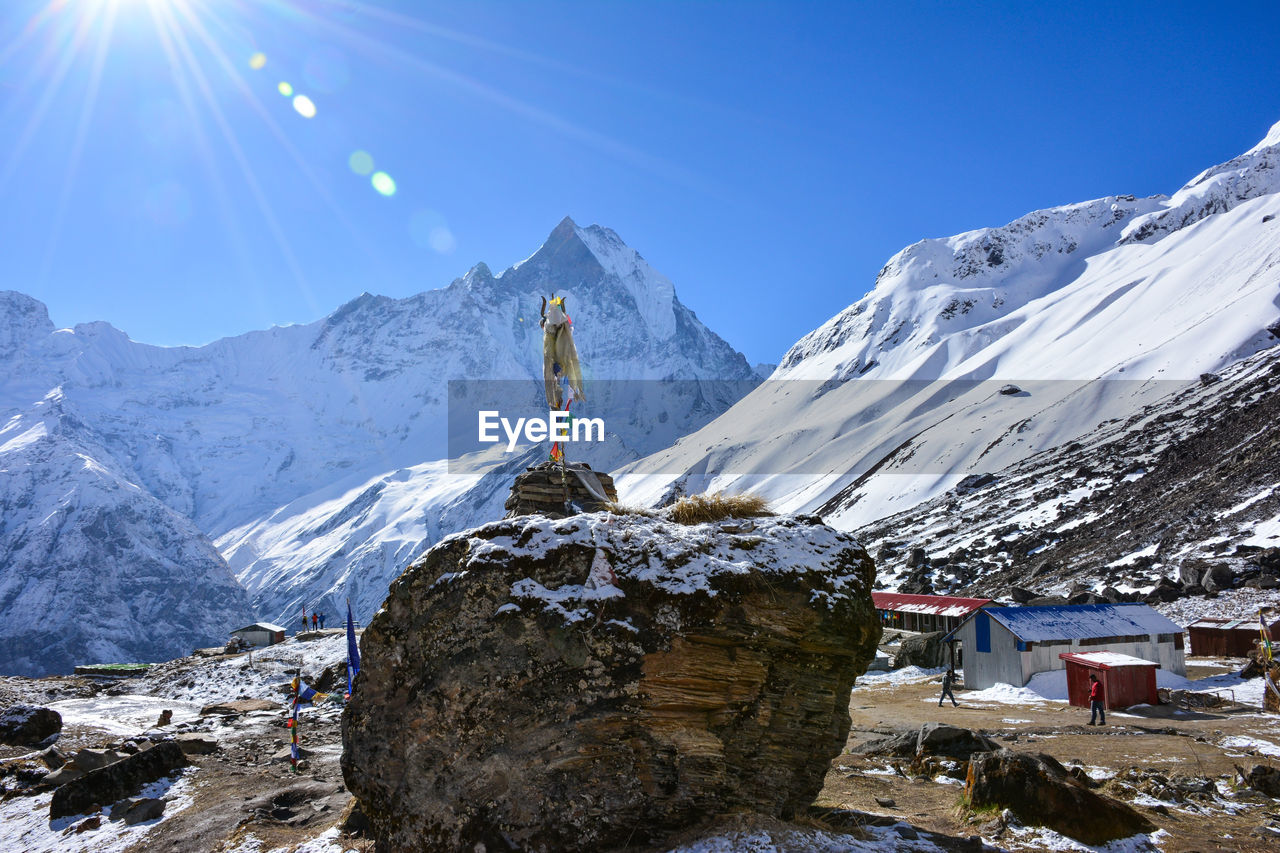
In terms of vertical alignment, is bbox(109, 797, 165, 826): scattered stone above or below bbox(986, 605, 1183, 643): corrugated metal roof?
below

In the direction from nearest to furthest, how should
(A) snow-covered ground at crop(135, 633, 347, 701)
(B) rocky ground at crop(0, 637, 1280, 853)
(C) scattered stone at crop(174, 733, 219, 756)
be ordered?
(B) rocky ground at crop(0, 637, 1280, 853), (C) scattered stone at crop(174, 733, 219, 756), (A) snow-covered ground at crop(135, 633, 347, 701)

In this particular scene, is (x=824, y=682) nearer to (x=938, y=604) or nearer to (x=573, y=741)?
(x=573, y=741)

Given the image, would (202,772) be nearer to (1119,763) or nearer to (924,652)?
(1119,763)

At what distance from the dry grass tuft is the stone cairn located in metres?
4.49

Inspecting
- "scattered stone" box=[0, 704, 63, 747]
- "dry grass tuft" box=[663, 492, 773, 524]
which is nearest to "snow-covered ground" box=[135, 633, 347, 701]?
"scattered stone" box=[0, 704, 63, 747]

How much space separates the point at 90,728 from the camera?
2252 centimetres

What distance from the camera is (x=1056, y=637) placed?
3027 centimetres

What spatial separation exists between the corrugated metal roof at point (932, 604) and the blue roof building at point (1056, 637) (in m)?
6.22

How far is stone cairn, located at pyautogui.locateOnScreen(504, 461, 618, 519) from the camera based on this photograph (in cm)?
1434

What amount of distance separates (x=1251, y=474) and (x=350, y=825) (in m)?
71.7

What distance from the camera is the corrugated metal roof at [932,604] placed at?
134ft

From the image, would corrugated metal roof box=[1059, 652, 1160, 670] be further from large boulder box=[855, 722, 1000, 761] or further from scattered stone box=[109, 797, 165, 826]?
scattered stone box=[109, 797, 165, 826]

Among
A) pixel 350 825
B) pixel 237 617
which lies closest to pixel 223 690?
pixel 350 825

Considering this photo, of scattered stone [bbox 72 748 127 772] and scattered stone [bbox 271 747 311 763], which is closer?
scattered stone [bbox 72 748 127 772]
